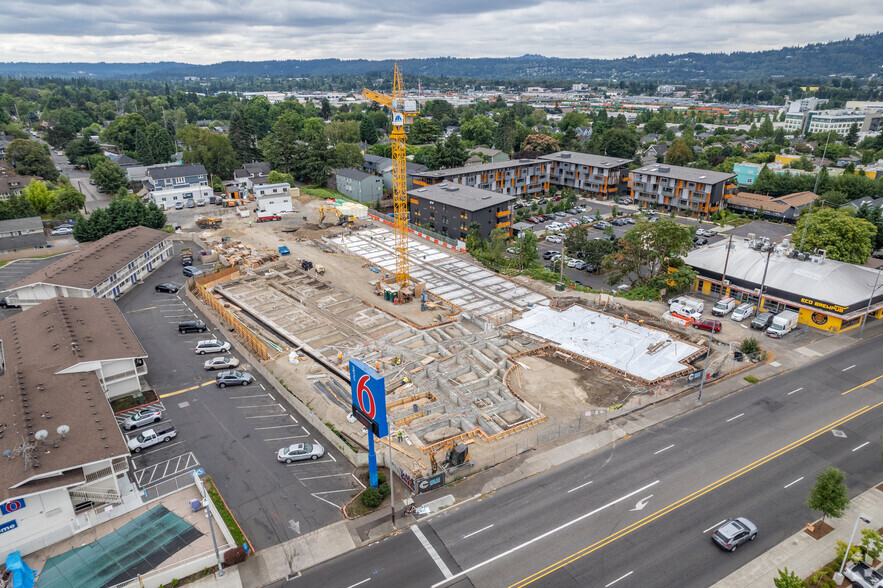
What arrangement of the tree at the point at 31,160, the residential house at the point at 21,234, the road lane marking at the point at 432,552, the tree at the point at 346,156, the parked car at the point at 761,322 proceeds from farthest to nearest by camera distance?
the tree at the point at 346,156 < the tree at the point at 31,160 < the residential house at the point at 21,234 < the parked car at the point at 761,322 < the road lane marking at the point at 432,552

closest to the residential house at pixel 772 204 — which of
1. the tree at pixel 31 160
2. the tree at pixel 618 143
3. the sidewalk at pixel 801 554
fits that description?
the tree at pixel 618 143

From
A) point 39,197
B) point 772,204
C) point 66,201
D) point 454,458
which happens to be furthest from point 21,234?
point 772,204

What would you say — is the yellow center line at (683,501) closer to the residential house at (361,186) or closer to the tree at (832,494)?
the tree at (832,494)

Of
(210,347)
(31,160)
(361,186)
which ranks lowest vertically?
(210,347)

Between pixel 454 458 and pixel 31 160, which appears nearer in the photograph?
pixel 454 458

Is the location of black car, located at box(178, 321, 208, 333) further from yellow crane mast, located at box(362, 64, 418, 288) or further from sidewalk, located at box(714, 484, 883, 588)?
sidewalk, located at box(714, 484, 883, 588)

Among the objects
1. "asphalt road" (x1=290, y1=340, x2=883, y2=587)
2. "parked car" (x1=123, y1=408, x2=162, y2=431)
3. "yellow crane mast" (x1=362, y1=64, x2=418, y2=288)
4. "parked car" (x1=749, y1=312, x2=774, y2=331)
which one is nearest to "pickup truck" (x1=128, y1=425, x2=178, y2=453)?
"parked car" (x1=123, y1=408, x2=162, y2=431)

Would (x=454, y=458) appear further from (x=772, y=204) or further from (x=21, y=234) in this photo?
(x=772, y=204)
